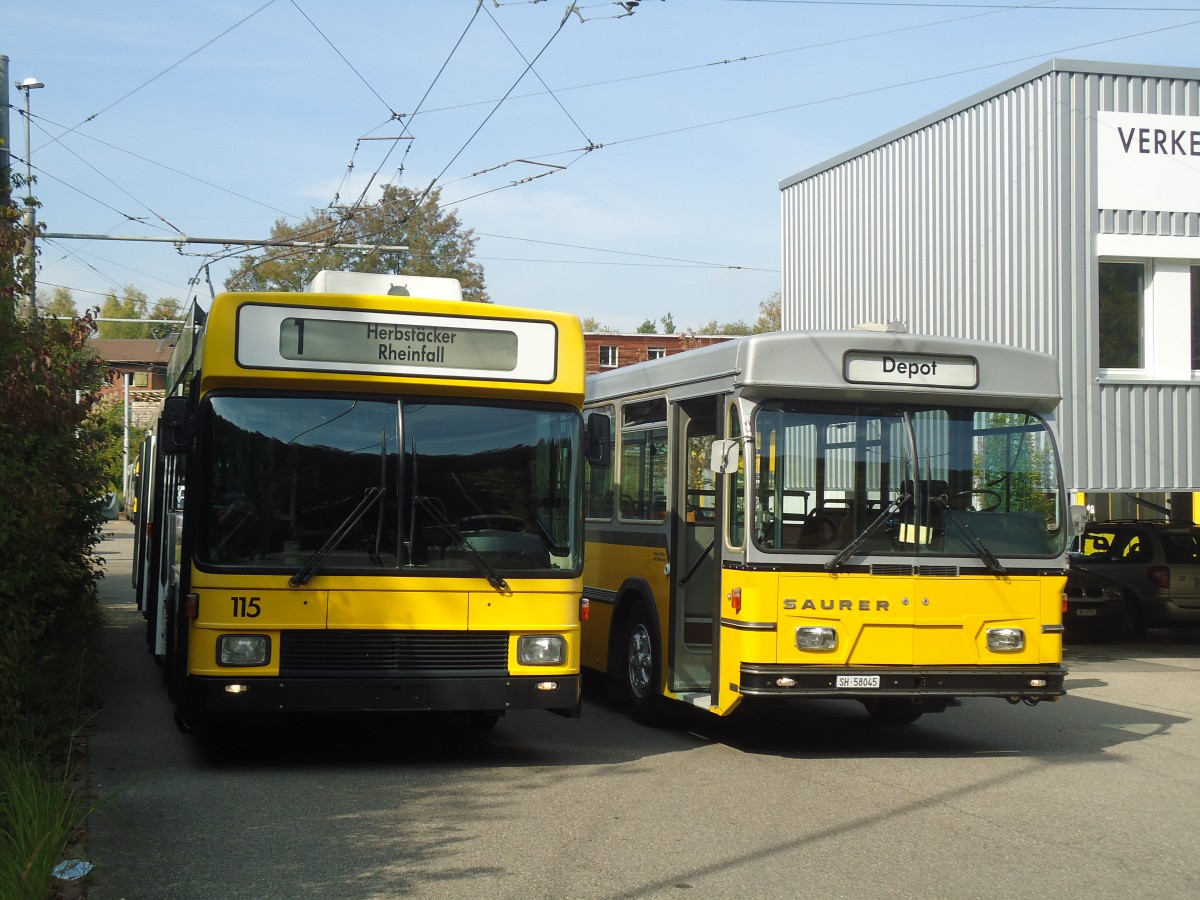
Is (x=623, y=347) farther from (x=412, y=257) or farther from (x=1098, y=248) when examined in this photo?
(x=1098, y=248)

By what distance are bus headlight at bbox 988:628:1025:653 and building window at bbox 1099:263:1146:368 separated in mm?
9547

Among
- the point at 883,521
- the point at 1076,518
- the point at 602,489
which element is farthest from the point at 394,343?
the point at 1076,518

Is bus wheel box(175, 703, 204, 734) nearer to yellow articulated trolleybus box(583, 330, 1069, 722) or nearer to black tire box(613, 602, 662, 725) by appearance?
yellow articulated trolleybus box(583, 330, 1069, 722)

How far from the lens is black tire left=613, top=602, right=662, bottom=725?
1129cm

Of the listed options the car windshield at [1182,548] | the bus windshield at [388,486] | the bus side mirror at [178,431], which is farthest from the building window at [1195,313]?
the bus side mirror at [178,431]

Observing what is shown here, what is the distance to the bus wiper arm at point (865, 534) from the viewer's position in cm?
964

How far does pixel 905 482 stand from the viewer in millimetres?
9898

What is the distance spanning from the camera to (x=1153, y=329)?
18.7m

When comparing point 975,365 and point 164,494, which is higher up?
point 975,365

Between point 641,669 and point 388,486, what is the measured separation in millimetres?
3409

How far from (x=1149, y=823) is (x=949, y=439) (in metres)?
3.02

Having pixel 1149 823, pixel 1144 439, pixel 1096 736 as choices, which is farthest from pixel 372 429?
pixel 1144 439

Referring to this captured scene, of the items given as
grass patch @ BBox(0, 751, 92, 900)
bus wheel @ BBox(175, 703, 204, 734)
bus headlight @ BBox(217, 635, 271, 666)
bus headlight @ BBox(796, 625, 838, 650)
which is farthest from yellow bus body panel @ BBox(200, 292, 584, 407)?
grass patch @ BBox(0, 751, 92, 900)

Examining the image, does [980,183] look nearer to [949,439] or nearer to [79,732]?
[949,439]
